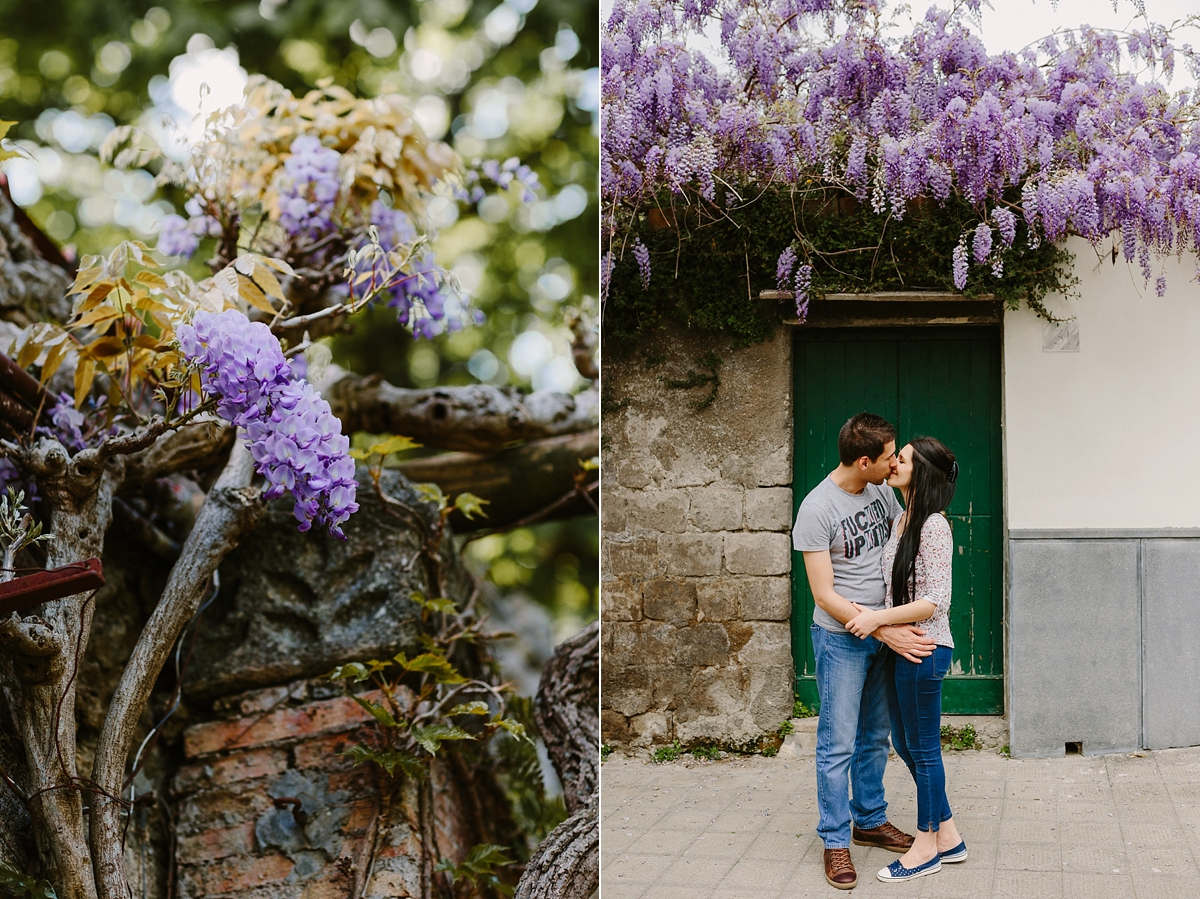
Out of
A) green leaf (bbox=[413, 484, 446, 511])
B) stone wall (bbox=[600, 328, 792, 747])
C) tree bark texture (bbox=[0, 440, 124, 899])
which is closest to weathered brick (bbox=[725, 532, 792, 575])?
stone wall (bbox=[600, 328, 792, 747])

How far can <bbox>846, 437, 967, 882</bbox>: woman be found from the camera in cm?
238

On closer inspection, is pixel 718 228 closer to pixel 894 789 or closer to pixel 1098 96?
pixel 1098 96

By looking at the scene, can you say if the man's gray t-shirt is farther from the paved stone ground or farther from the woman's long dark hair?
the paved stone ground

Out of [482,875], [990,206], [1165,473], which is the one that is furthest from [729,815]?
[990,206]

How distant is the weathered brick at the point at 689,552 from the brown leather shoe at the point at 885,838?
1151mm

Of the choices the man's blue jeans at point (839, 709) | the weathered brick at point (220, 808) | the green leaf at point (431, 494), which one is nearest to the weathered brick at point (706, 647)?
the man's blue jeans at point (839, 709)

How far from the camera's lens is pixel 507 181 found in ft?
7.94

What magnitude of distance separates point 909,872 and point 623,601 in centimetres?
141

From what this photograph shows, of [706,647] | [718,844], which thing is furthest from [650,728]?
[718,844]

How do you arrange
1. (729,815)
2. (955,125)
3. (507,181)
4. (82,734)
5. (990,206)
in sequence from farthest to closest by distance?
(990,206) → (955,125) → (729,815) → (507,181) → (82,734)

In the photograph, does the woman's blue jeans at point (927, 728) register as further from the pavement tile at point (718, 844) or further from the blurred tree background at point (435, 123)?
the blurred tree background at point (435, 123)

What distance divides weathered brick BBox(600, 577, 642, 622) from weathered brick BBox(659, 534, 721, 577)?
0.49 ft

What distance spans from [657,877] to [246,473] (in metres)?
1.55

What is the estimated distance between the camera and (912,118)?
319 cm
